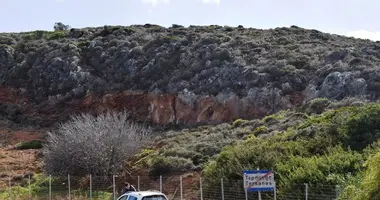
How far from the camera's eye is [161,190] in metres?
22.5

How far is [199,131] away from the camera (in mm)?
41531

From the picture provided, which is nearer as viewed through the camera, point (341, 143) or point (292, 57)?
point (341, 143)

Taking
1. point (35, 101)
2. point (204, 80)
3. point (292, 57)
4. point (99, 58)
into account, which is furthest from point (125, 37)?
point (292, 57)

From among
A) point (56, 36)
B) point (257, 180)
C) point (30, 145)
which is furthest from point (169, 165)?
point (56, 36)

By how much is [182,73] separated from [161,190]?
103ft

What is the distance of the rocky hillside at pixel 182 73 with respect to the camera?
44.6 m

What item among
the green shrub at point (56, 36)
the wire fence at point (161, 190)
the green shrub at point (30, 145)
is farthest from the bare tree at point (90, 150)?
the green shrub at point (56, 36)

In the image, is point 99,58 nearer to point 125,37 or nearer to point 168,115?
point 125,37

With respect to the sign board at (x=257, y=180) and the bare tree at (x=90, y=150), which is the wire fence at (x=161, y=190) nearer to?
the sign board at (x=257, y=180)

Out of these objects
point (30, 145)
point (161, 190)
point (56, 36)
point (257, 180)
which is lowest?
point (161, 190)

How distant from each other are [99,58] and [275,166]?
1843 inches

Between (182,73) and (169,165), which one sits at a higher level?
(182,73)

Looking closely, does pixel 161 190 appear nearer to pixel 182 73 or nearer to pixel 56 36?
pixel 182 73

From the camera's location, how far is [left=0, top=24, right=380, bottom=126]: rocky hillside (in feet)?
146
